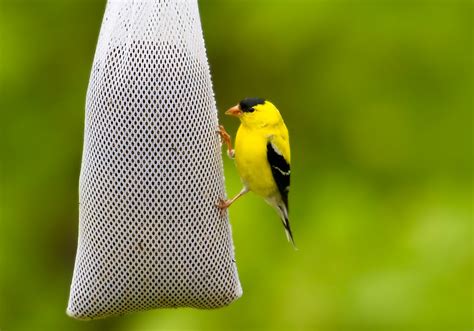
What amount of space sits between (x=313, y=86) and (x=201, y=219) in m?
3.14

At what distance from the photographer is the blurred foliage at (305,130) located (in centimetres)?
631

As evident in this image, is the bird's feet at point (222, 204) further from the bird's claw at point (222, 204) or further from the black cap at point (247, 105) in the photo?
the black cap at point (247, 105)

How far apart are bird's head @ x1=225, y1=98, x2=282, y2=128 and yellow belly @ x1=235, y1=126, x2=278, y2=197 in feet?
0.14

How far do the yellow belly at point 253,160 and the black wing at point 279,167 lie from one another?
17 mm

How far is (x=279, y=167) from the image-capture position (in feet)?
13.8

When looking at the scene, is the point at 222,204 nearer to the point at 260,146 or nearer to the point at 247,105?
the point at 260,146

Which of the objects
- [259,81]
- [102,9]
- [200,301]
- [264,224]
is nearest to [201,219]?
[200,301]

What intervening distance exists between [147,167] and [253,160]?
54 cm

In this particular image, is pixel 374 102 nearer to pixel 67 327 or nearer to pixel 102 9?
pixel 102 9

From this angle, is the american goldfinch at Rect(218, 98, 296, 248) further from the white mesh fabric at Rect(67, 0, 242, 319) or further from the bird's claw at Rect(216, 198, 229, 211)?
the white mesh fabric at Rect(67, 0, 242, 319)

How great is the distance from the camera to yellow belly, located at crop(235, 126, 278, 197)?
413 cm

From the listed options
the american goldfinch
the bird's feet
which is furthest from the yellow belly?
the bird's feet

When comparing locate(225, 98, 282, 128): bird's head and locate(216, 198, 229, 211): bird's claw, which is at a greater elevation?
locate(225, 98, 282, 128): bird's head

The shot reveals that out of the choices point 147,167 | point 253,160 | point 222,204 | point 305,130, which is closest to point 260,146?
point 253,160
